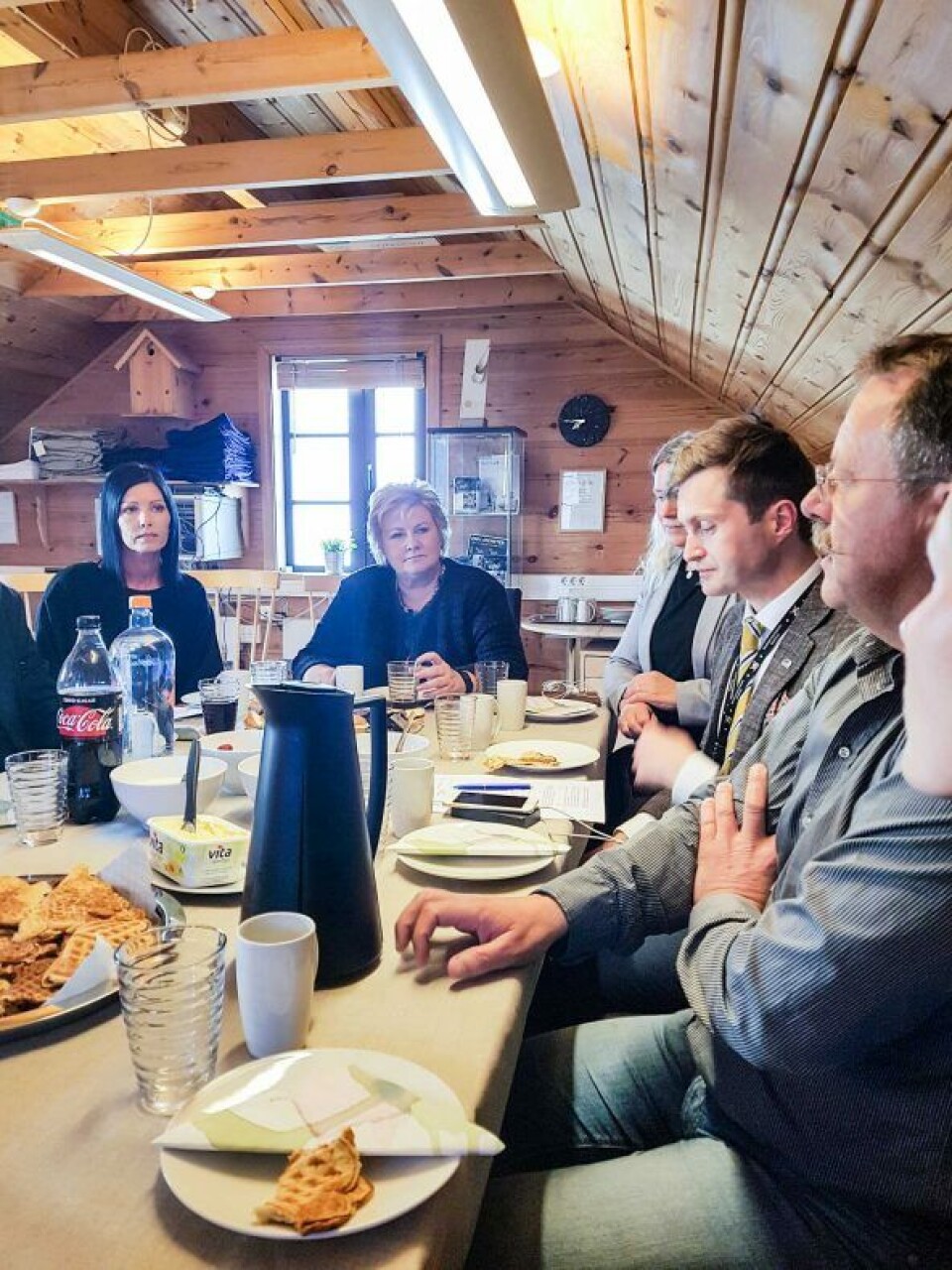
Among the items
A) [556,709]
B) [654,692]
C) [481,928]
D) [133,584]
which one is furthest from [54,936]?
[133,584]

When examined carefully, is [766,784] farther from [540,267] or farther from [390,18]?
[540,267]

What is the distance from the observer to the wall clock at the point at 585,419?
497cm

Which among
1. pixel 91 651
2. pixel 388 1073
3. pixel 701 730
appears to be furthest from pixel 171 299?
pixel 388 1073

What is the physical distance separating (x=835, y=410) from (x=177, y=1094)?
294 cm

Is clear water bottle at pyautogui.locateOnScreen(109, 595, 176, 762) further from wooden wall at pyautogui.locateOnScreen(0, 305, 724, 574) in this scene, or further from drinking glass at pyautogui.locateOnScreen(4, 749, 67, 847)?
wooden wall at pyautogui.locateOnScreen(0, 305, 724, 574)

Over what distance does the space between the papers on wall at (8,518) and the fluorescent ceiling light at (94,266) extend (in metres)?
2.56

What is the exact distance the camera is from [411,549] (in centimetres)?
263

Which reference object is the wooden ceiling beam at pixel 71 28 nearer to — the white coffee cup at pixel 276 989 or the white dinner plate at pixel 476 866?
the white dinner plate at pixel 476 866

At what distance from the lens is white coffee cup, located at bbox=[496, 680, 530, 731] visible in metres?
2.06

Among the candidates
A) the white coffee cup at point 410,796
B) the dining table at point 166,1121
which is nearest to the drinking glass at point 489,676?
the white coffee cup at point 410,796

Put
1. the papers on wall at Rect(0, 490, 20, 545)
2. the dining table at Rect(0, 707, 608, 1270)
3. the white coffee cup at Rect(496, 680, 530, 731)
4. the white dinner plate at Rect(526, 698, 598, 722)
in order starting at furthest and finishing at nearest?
the papers on wall at Rect(0, 490, 20, 545)
the white dinner plate at Rect(526, 698, 598, 722)
the white coffee cup at Rect(496, 680, 530, 731)
the dining table at Rect(0, 707, 608, 1270)

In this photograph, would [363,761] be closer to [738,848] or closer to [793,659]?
[738,848]

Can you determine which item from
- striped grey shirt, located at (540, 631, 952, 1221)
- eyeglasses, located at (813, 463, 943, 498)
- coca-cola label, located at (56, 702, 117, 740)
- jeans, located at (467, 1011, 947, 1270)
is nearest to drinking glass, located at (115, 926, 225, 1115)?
jeans, located at (467, 1011, 947, 1270)

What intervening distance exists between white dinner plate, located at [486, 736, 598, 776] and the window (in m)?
3.74
